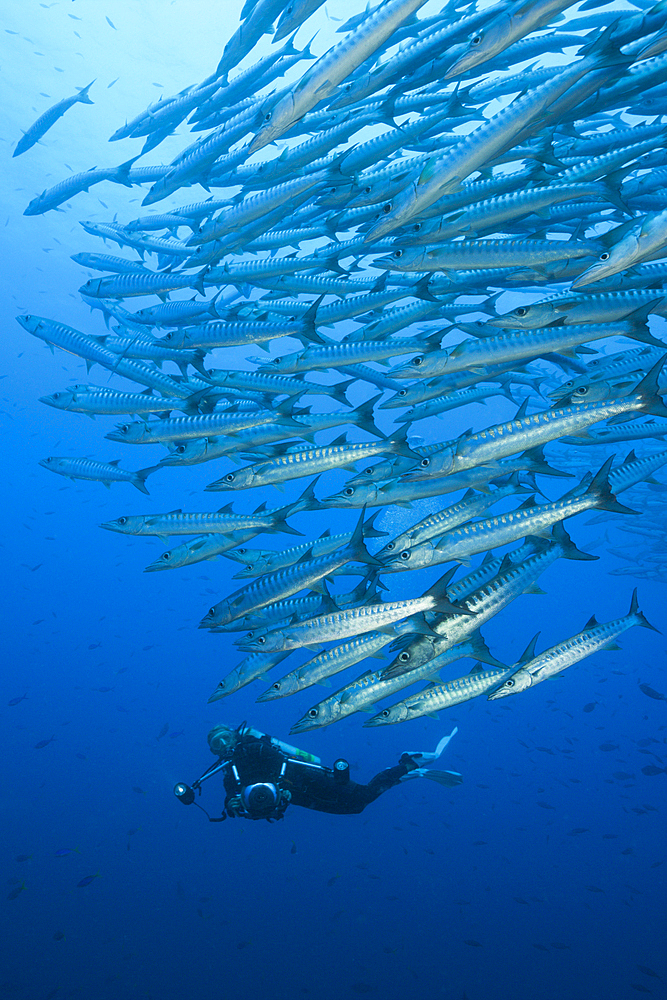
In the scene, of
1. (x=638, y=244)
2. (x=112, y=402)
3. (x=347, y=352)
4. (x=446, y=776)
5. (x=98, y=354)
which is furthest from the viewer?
(x=446, y=776)

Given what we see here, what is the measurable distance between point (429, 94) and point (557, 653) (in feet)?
14.6

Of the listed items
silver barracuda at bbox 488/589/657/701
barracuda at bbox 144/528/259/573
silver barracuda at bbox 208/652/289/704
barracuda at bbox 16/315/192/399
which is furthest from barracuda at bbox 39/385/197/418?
silver barracuda at bbox 488/589/657/701

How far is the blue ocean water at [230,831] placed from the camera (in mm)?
9258

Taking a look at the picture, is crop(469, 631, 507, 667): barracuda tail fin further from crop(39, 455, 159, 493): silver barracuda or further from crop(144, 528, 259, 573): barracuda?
crop(39, 455, 159, 493): silver barracuda

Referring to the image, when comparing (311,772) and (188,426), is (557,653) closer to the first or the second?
(188,426)

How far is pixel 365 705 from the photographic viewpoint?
142 inches

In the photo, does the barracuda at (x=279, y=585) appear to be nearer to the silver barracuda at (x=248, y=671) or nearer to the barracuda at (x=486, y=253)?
the silver barracuda at (x=248, y=671)

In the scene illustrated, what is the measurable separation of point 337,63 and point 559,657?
351 centimetres

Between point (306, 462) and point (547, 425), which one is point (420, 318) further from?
point (547, 425)

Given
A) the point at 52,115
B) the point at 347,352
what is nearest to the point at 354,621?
the point at 347,352

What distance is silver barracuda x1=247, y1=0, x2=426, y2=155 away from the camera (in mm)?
2271

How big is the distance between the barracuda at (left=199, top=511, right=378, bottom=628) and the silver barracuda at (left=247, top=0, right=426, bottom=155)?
256 centimetres

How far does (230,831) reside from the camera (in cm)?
1552

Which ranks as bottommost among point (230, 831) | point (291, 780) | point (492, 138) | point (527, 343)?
point (230, 831)
